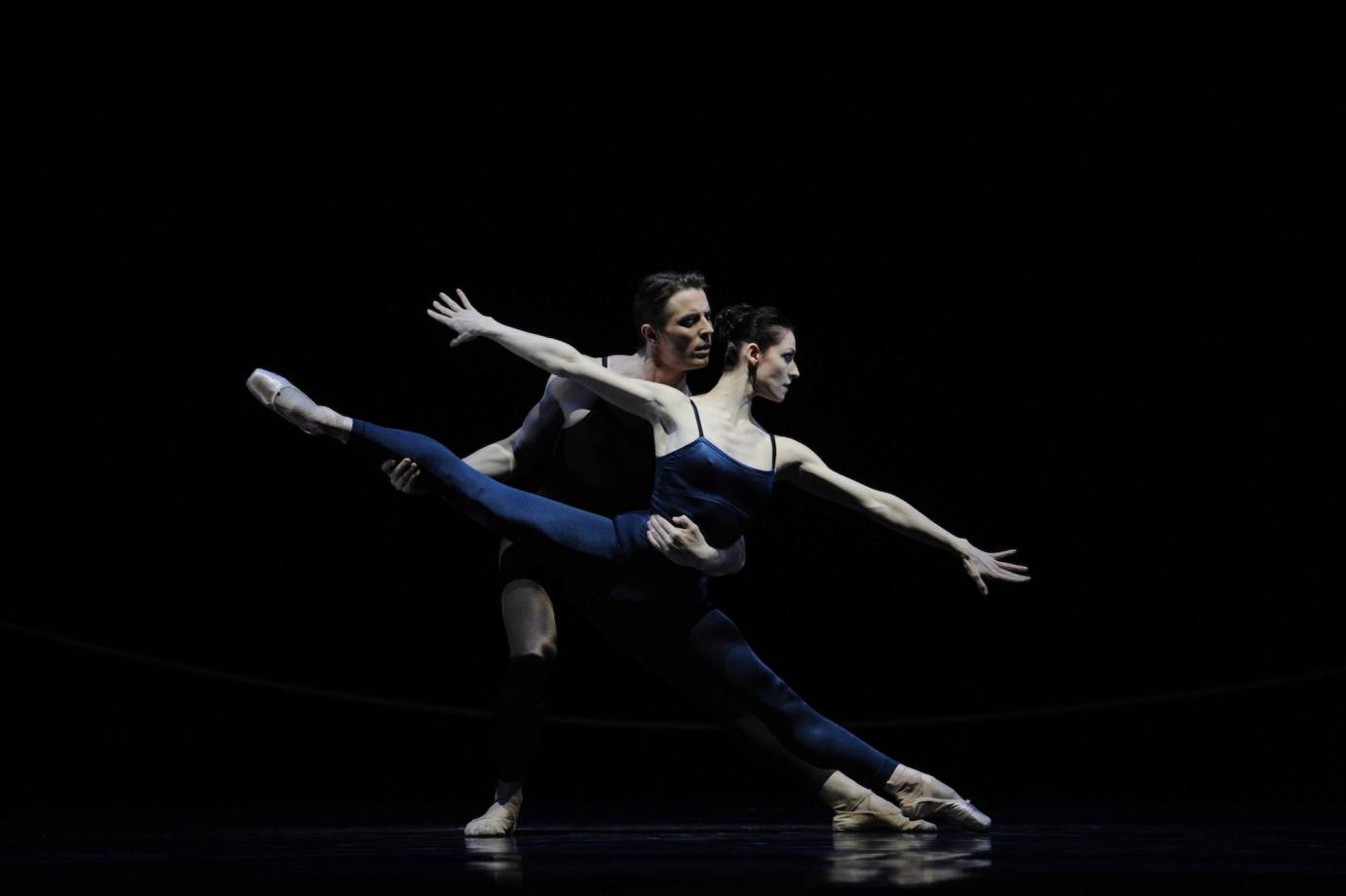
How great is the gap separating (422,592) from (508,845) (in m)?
2.19

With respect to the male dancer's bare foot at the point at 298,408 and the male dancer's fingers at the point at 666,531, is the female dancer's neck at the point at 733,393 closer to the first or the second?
the male dancer's fingers at the point at 666,531

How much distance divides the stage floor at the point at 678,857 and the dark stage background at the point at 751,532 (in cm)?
135

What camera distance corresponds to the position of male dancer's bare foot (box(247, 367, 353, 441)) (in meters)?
3.05

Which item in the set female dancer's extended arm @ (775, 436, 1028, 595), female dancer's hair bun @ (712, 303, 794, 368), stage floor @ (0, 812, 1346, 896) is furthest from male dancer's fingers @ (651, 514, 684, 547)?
stage floor @ (0, 812, 1346, 896)

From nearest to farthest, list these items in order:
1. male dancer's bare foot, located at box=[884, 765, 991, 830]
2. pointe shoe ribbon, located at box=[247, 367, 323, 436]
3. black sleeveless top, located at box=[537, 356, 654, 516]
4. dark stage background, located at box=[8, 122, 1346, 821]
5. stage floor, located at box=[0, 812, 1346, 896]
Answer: stage floor, located at box=[0, 812, 1346, 896], male dancer's bare foot, located at box=[884, 765, 991, 830], pointe shoe ribbon, located at box=[247, 367, 323, 436], black sleeveless top, located at box=[537, 356, 654, 516], dark stage background, located at box=[8, 122, 1346, 821]

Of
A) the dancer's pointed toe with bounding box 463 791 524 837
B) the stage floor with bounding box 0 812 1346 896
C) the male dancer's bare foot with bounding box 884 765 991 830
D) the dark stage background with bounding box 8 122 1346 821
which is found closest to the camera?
the stage floor with bounding box 0 812 1346 896

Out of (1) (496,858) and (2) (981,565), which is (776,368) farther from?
(1) (496,858)

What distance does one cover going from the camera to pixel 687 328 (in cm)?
325

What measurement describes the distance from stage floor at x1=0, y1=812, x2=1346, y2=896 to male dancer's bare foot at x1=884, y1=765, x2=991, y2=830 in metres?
0.04

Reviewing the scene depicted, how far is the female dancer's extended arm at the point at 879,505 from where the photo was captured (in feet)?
10.4

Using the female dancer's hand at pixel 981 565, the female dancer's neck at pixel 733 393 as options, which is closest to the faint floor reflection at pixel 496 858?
the female dancer's neck at pixel 733 393

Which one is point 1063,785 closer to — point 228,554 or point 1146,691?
point 1146,691

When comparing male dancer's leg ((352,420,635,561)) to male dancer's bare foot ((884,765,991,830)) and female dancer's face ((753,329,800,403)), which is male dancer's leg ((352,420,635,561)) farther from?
male dancer's bare foot ((884,765,991,830))

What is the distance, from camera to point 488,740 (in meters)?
4.84
